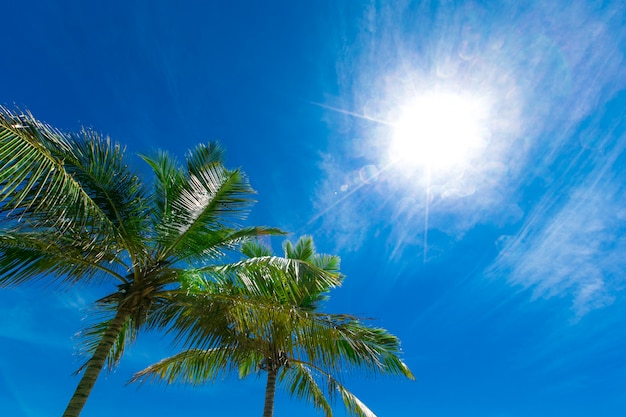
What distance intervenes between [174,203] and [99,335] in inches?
148

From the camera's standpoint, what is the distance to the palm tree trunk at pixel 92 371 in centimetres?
609

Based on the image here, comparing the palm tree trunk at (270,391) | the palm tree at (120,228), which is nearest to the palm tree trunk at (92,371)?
the palm tree at (120,228)

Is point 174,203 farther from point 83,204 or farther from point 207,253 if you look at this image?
point 83,204

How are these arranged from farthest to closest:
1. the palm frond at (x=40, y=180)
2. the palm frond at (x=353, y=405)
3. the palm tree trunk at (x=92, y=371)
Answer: the palm frond at (x=353, y=405) < the palm tree trunk at (x=92, y=371) < the palm frond at (x=40, y=180)

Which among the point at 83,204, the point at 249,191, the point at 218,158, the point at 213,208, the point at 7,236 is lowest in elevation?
the point at 7,236

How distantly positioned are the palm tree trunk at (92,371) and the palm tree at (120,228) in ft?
0.05

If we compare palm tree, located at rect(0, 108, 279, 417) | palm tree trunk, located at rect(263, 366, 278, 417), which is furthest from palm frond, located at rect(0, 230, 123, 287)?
palm tree trunk, located at rect(263, 366, 278, 417)

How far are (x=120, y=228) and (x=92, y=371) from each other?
2.49 meters

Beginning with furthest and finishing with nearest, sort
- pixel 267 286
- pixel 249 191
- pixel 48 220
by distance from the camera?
pixel 249 191 → pixel 267 286 → pixel 48 220

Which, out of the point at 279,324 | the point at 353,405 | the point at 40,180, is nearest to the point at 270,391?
the point at 353,405

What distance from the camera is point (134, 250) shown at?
7621 millimetres

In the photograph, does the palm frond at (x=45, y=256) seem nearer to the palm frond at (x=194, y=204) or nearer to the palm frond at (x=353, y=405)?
the palm frond at (x=194, y=204)

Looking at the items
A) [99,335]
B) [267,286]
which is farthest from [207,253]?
[99,335]

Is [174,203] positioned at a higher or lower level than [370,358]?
higher
